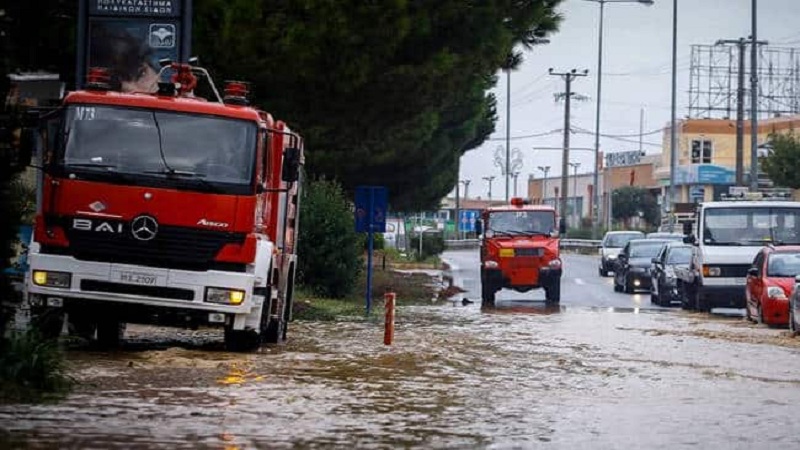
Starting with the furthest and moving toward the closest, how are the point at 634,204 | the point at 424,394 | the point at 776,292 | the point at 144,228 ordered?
the point at 634,204 < the point at 776,292 < the point at 144,228 < the point at 424,394

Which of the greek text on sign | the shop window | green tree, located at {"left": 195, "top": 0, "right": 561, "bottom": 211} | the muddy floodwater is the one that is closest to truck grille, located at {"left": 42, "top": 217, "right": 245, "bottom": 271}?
the muddy floodwater

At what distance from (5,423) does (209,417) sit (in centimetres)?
172

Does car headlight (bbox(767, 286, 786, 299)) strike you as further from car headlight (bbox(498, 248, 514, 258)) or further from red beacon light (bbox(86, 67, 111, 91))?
red beacon light (bbox(86, 67, 111, 91))

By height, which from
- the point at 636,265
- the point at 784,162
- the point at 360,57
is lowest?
the point at 636,265

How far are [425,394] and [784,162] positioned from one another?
175 ft

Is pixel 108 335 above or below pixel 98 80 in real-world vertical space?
below

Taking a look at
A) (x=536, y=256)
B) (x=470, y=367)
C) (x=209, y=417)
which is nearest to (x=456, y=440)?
(x=209, y=417)

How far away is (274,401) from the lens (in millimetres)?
13766

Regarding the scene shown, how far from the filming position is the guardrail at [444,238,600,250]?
94312mm

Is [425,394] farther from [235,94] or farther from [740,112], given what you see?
[740,112]

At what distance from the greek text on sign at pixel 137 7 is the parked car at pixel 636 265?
25.7 meters

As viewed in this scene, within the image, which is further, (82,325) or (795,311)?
(795,311)

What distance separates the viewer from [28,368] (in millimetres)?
12938

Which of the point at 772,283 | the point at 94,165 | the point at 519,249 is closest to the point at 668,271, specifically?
the point at 519,249
